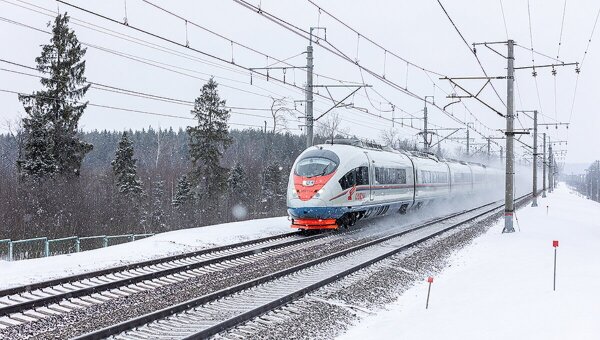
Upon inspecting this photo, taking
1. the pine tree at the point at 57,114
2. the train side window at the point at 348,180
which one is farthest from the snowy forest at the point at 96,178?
the train side window at the point at 348,180

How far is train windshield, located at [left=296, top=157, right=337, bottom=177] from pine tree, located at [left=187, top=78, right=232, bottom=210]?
32.9 m

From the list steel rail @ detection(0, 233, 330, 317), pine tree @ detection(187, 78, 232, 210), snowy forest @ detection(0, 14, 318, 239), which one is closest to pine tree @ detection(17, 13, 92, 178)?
snowy forest @ detection(0, 14, 318, 239)

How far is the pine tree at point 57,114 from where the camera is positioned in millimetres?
35938

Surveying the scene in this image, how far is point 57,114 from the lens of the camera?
36.8m

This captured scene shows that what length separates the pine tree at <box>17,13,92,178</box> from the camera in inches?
1415

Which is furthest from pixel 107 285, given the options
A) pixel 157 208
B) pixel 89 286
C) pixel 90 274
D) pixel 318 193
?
pixel 157 208

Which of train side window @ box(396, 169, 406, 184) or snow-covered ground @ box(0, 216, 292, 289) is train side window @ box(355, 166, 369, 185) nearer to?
snow-covered ground @ box(0, 216, 292, 289)

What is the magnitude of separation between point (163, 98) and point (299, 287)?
13.8m

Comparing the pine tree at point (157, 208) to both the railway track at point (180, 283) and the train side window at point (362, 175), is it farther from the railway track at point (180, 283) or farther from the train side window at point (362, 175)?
the railway track at point (180, 283)

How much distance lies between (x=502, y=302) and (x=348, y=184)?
10832 millimetres

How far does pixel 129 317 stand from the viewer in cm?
864

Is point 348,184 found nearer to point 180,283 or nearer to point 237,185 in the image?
point 180,283

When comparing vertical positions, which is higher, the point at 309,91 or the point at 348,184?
the point at 309,91

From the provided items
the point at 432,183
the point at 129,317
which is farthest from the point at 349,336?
the point at 432,183
